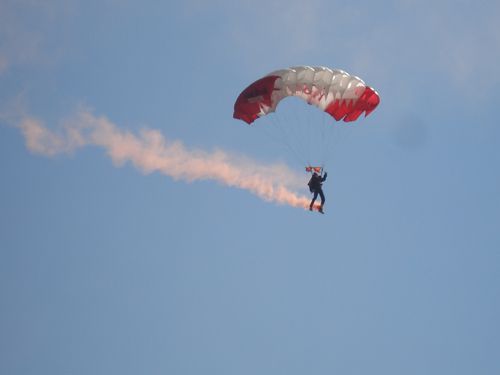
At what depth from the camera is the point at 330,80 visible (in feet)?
178

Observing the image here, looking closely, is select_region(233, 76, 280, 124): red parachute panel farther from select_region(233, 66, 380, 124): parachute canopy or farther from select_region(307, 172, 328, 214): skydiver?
select_region(307, 172, 328, 214): skydiver

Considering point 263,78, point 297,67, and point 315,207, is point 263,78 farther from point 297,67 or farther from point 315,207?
point 315,207

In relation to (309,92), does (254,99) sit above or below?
below

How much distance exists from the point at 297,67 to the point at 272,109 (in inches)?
63.3

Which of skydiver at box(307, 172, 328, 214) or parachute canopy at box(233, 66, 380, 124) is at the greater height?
parachute canopy at box(233, 66, 380, 124)

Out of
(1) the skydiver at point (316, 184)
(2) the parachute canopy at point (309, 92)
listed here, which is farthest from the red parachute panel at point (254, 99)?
(1) the skydiver at point (316, 184)

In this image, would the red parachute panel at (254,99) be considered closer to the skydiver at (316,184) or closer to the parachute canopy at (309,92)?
the parachute canopy at (309,92)

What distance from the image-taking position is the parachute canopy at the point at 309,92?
178ft

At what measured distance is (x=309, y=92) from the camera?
5447cm

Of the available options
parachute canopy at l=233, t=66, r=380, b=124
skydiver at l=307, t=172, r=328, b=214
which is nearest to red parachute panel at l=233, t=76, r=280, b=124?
parachute canopy at l=233, t=66, r=380, b=124

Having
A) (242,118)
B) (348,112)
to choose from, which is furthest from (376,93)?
(242,118)

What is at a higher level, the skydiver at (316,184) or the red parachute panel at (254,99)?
the red parachute panel at (254,99)

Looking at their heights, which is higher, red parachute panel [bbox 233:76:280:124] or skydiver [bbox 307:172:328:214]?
red parachute panel [bbox 233:76:280:124]

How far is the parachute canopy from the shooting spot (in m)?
54.2
